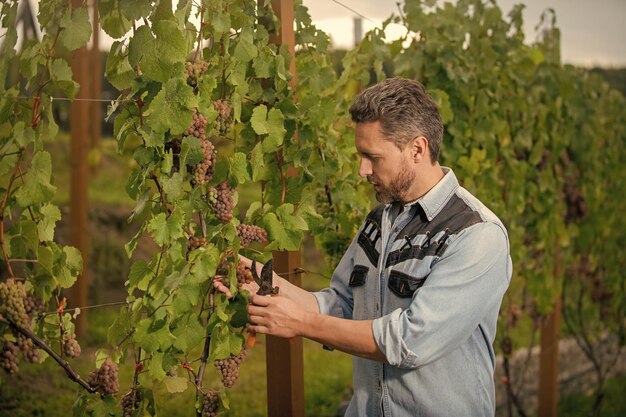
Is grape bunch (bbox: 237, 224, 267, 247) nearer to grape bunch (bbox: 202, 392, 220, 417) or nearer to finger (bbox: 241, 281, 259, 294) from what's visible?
finger (bbox: 241, 281, 259, 294)

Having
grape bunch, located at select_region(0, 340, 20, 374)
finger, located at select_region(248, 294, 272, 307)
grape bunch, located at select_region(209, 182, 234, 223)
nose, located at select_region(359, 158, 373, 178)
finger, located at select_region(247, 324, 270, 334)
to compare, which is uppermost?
nose, located at select_region(359, 158, 373, 178)

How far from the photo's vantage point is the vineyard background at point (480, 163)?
265 centimetres

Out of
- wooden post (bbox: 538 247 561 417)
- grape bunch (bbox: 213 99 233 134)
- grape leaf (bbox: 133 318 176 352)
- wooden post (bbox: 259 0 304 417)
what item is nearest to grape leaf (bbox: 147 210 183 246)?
grape leaf (bbox: 133 318 176 352)

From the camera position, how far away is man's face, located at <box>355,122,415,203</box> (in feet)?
7.20

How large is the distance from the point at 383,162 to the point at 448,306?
41 centimetres

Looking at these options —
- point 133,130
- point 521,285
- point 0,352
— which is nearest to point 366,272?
point 133,130

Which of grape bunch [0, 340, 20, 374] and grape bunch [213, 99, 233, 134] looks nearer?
grape bunch [0, 340, 20, 374]

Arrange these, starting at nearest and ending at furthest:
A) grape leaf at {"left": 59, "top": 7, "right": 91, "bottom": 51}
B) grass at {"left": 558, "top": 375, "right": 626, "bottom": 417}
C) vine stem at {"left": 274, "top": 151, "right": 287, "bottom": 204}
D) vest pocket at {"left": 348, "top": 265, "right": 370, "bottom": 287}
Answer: grape leaf at {"left": 59, "top": 7, "right": 91, "bottom": 51}, vest pocket at {"left": 348, "top": 265, "right": 370, "bottom": 287}, vine stem at {"left": 274, "top": 151, "right": 287, "bottom": 204}, grass at {"left": 558, "top": 375, "right": 626, "bottom": 417}

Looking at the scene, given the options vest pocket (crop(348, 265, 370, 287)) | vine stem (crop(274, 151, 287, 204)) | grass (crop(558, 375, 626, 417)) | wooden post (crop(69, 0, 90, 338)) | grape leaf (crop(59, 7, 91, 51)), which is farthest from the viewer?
wooden post (crop(69, 0, 90, 338))

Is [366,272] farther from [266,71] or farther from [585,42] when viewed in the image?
[585,42]

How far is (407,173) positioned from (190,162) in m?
0.56

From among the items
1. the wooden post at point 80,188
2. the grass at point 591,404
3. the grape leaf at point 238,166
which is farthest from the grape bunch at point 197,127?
the grass at point 591,404

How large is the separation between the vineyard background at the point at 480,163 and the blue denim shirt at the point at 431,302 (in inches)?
13.6

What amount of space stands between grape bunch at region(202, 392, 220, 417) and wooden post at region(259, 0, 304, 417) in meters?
0.41
